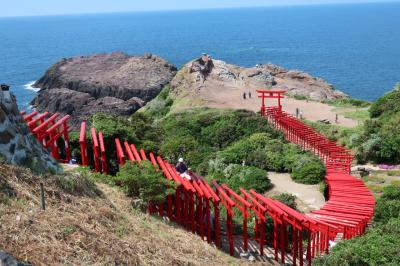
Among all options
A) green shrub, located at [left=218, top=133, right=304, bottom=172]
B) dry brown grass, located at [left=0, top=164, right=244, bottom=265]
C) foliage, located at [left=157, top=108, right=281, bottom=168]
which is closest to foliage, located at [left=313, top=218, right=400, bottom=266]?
dry brown grass, located at [left=0, top=164, right=244, bottom=265]

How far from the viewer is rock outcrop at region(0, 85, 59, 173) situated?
41.8 ft

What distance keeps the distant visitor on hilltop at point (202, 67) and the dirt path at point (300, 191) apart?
78.8 ft

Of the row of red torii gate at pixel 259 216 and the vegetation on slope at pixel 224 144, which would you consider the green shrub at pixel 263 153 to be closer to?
the vegetation on slope at pixel 224 144

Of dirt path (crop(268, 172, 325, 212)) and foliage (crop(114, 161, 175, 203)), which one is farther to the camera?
dirt path (crop(268, 172, 325, 212))

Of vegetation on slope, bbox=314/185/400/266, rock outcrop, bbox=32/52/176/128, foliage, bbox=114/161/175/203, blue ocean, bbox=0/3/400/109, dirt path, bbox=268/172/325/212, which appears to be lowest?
blue ocean, bbox=0/3/400/109

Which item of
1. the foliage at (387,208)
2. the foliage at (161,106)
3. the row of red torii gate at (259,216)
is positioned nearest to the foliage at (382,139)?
the row of red torii gate at (259,216)

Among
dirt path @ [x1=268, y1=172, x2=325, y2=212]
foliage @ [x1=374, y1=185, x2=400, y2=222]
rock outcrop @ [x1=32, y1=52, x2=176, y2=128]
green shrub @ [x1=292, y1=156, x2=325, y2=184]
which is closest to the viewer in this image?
foliage @ [x1=374, y1=185, x2=400, y2=222]

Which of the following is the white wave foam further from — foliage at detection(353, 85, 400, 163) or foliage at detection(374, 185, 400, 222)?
foliage at detection(374, 185, 400, 222)

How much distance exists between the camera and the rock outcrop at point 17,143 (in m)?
12.7

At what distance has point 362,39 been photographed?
17100 cm

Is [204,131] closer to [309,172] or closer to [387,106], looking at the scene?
[309,172]

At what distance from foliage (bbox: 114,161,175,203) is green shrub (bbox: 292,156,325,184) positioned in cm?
1138

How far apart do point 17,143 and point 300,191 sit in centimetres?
1487

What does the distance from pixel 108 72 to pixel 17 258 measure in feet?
257
